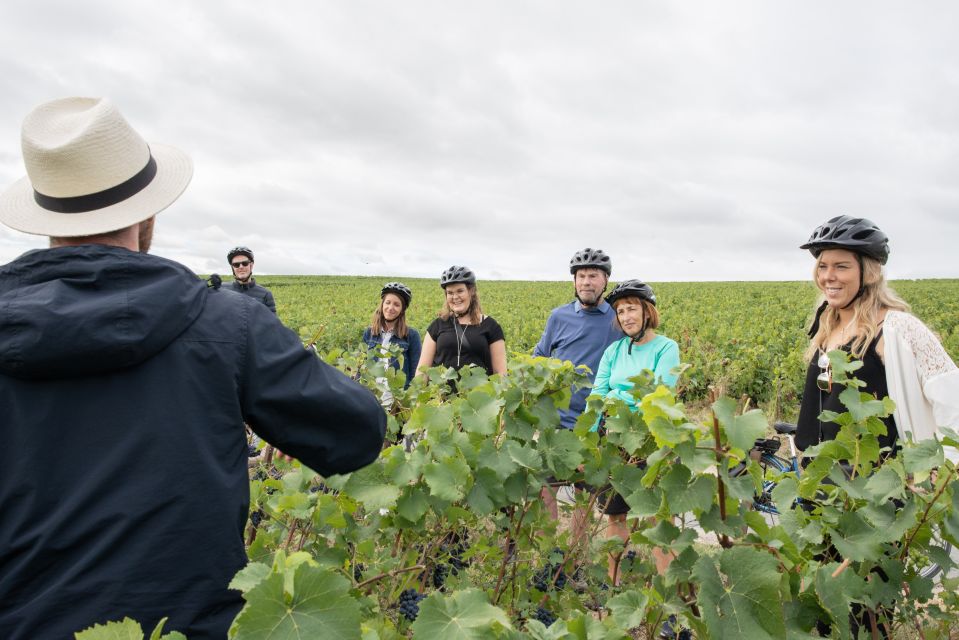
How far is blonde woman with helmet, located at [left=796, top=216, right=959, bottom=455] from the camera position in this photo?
7.52 feet

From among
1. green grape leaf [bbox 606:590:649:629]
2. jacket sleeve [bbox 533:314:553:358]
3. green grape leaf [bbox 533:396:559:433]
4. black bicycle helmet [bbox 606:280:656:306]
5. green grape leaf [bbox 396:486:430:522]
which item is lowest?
green grape leaf [bbox 606:590:649:629]

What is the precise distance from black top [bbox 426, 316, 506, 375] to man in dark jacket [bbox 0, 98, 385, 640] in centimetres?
347

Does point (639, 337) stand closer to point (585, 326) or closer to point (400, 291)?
point (585, 326)

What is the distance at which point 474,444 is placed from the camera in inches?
70.3

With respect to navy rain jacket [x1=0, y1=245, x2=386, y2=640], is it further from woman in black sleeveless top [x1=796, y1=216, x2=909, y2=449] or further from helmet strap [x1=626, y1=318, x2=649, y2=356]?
helmet strap [x1=626, y1=318, x2=649, y2=356]

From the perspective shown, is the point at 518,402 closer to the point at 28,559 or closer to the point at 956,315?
the point at 28,559

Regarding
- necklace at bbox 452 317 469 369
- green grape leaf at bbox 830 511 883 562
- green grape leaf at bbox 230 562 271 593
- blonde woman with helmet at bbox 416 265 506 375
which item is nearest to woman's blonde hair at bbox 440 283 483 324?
blonde woman with helmet at bbox 416 265 506 375

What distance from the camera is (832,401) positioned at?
8.68 ft

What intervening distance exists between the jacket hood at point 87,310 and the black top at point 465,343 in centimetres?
360

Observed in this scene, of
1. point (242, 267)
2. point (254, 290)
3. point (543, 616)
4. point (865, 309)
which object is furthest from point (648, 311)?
point (242, 267)

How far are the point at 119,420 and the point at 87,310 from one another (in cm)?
23

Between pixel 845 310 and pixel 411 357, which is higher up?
pixel 845 310

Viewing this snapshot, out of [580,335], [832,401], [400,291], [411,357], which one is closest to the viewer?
[832,401]

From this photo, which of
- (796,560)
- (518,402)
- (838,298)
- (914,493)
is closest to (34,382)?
(518,402)
